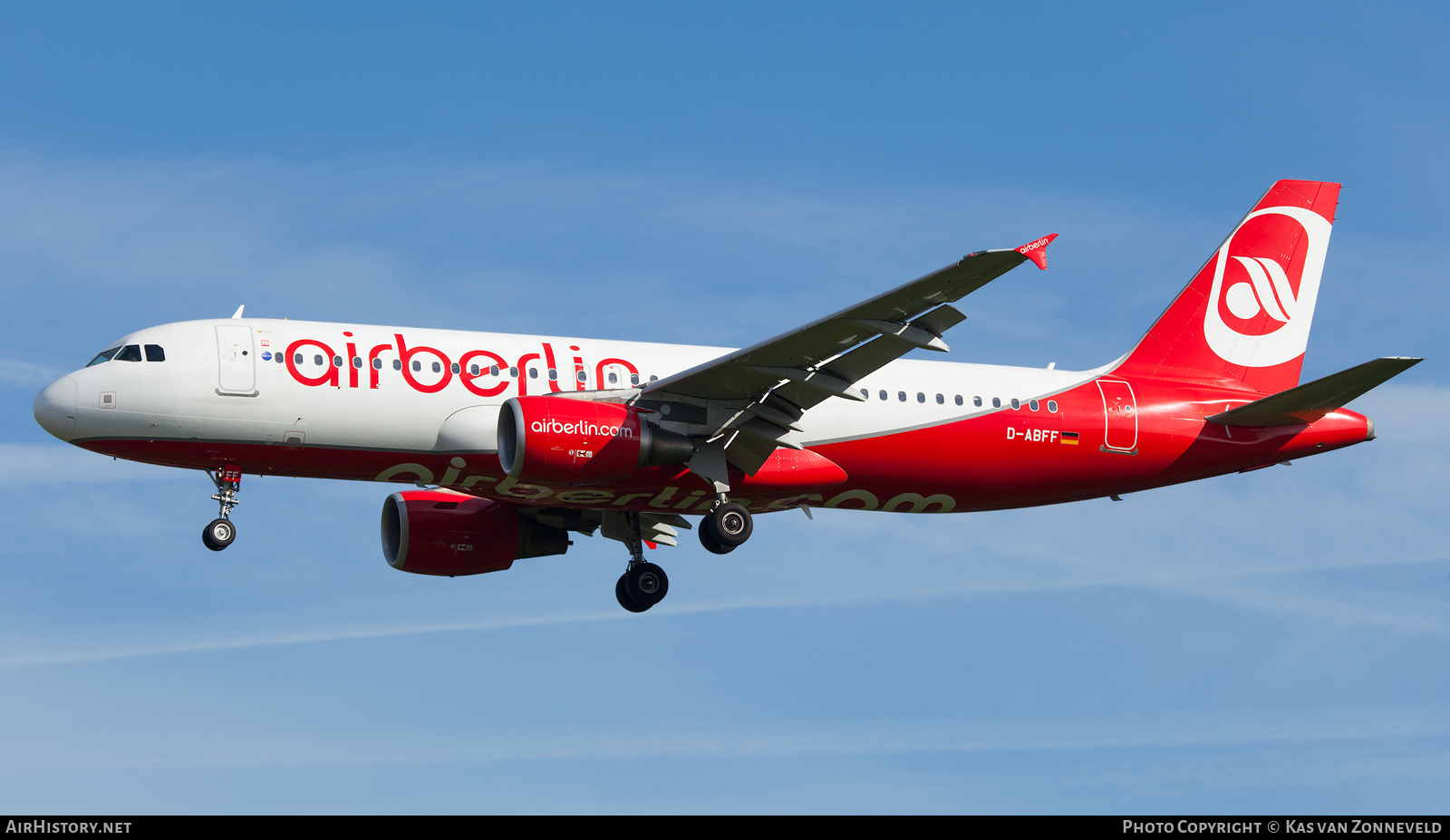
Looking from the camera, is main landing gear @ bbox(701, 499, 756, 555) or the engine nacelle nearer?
the engine nacelle

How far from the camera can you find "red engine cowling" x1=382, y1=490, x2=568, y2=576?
35000 mm

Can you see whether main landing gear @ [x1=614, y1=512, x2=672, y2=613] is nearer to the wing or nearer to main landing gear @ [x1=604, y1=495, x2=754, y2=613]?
main landing gear @ [x1=604, y1=495, x2=754, y2=613]

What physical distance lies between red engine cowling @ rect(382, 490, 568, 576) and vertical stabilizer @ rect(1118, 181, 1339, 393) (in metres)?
13.6

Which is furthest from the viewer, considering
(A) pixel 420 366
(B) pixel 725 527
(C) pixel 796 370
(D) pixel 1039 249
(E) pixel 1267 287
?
(E) pixel 1267 287

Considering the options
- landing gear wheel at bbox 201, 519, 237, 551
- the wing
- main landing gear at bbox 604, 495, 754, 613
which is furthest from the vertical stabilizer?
landing gear wheel at bbox 201, 519, 237, 551

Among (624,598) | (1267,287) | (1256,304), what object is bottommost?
(624,598)

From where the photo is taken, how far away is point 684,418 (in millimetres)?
30250

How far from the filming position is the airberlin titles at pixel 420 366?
29.5 meters

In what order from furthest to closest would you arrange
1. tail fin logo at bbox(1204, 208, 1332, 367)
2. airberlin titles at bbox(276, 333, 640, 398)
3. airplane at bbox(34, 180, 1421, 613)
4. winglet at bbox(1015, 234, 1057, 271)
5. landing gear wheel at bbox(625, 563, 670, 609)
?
tail fin logo at bbox(1204, 208, 1332, 367) → landing gear wheel at bbox(625, 563, 670, 609) → airberlin titles at bbox(276, 333, 640, 398) → airplane at bbox(34, 180, 1421, 613) → winglet at bbox(1015, 234, 1057, 271)

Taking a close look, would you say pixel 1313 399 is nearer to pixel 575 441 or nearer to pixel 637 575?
pixel 637 575

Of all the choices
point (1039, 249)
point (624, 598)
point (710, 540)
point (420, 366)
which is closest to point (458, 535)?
point (624, 598)

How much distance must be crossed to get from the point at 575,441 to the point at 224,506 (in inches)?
262

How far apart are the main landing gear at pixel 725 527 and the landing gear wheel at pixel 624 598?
169 inches
